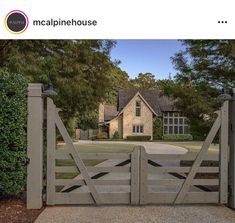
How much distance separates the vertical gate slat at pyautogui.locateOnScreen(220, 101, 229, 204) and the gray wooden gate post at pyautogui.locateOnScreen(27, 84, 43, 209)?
3.39 m

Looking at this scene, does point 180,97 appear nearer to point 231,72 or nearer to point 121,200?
point 231,72

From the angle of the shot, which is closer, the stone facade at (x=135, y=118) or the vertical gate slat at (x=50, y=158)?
the vertical gate slat at (x=50, y=158)

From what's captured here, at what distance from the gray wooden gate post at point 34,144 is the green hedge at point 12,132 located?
4.2 inches

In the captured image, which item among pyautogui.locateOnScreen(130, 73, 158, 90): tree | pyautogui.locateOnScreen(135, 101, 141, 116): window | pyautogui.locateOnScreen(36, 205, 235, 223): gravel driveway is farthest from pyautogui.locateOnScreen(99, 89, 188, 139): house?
pyautogui.locateOnScreen(36, 205, 235, 223): gravel driveway

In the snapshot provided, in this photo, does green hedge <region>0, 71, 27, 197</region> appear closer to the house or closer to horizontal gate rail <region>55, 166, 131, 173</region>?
horizontal gate rail <region>55, 166, 131, 173</region>

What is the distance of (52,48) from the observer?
46.6 feet

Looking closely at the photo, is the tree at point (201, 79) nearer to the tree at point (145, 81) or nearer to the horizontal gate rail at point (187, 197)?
the horizontal gate rail at point (187, 197)

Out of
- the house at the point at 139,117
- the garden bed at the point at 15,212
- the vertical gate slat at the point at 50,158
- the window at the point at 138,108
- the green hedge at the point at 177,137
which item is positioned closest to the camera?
the garden bed at the point at 15,212

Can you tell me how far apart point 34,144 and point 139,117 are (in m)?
46.4

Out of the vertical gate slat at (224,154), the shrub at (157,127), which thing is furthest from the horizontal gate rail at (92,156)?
the shrub at (157,127)

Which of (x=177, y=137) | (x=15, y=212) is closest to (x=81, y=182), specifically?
(x=15, y=212)

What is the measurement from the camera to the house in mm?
53812
